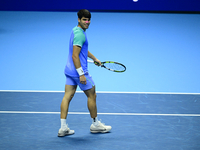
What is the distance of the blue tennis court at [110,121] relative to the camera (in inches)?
135

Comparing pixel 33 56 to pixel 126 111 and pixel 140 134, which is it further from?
pixel 140 134

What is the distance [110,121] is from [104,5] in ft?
23.5

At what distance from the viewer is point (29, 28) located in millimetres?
9445

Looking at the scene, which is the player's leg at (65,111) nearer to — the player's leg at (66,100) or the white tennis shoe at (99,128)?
the player's leg at (66,100)

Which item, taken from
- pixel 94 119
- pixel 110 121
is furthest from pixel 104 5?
pixel 94 119

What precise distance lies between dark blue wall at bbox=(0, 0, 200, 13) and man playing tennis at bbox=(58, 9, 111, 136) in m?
7.28

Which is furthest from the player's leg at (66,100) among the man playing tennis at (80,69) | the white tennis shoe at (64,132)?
the white tennis shoe at (64,132)

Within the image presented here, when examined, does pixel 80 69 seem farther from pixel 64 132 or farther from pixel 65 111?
pixel 64 132

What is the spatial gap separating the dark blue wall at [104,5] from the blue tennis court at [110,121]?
228 inches

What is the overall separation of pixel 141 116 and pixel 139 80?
210cm

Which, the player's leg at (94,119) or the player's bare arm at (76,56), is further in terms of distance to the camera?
the player's leg at (94,119)

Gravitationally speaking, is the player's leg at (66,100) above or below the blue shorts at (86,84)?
below

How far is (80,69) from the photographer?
11.4 ft

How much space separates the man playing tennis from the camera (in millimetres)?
3438
